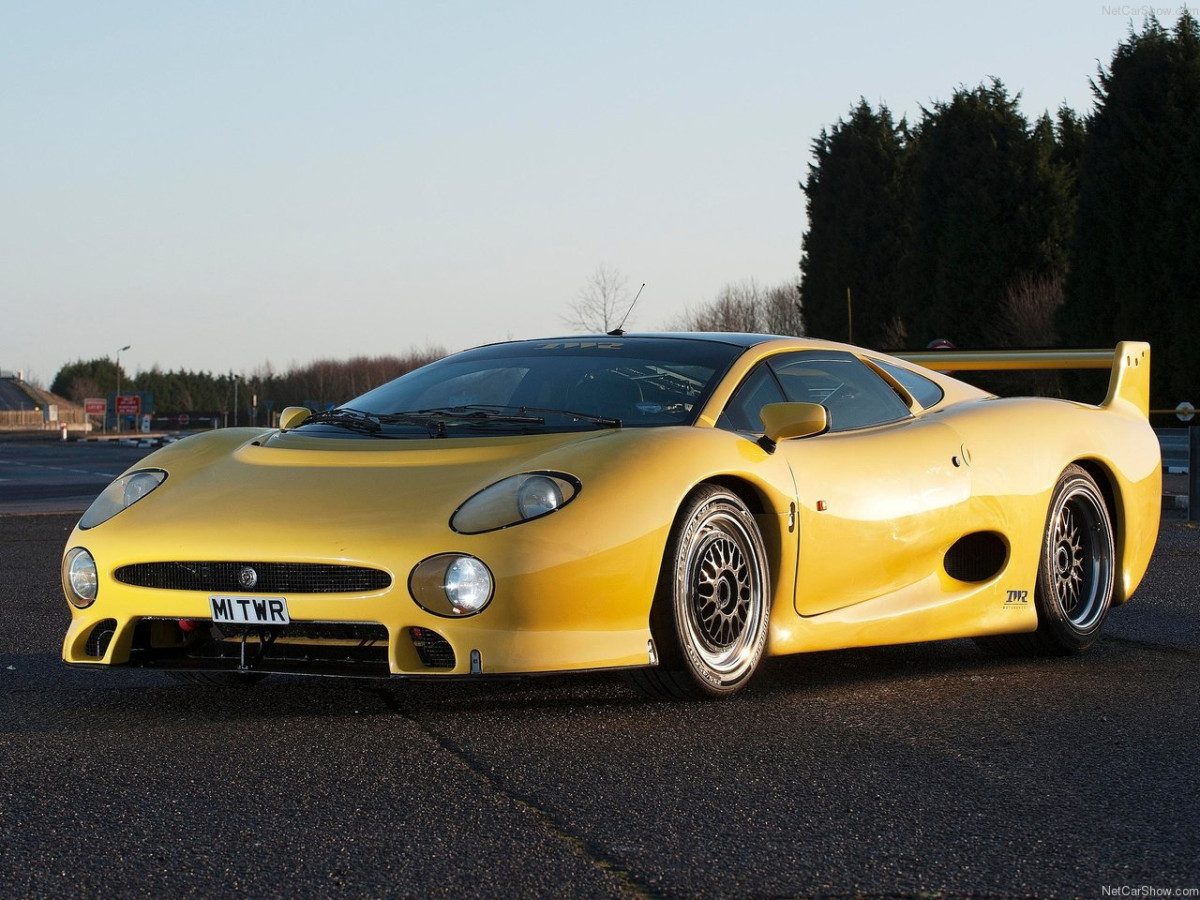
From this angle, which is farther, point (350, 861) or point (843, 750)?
point (843, 750)

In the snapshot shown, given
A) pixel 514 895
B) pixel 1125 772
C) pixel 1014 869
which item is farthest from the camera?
pixel 1125 772

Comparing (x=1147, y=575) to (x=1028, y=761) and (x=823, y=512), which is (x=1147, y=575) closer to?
(x=823, y=512)

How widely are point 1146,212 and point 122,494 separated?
3189 cm

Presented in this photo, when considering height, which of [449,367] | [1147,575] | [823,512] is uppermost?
Result: [449,367]

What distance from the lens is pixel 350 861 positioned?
3.10 meters

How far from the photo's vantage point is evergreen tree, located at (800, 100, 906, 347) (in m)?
51.1

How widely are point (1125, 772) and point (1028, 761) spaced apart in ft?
0.81

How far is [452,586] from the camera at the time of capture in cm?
443

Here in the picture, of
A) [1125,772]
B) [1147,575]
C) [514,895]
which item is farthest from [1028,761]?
[1147,575]

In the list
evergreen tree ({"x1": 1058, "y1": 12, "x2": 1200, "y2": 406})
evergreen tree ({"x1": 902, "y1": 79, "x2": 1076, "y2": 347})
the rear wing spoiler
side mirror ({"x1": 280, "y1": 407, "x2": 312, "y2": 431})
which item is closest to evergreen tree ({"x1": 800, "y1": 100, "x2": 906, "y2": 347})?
evergreen tree ({"x1": 902, "y1": 79, "x2": 1076, "y2": 347})

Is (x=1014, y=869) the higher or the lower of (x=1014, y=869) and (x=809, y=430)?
the lower

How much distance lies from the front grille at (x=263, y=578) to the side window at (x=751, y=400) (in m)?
→ 1.43

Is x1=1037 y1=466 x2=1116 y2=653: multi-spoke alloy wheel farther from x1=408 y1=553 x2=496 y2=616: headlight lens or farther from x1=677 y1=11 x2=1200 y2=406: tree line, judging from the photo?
x1=677 y1=11 x2=1200 y2=406: tree line

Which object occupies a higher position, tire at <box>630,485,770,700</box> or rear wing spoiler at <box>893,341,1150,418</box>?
rear wing spoiler at <box>893,341,1150,418</box>
